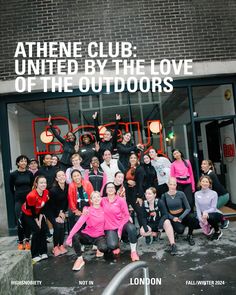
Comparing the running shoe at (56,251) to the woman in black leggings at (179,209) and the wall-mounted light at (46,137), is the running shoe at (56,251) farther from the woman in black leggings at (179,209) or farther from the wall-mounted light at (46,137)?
the wall-mounted light at (46,137)

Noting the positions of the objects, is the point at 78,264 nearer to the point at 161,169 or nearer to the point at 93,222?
the point at 93,222

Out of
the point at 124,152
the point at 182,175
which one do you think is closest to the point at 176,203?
the point at 182,175

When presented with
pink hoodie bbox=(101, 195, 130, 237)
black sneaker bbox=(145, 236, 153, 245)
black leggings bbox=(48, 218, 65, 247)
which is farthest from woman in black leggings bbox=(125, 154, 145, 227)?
black leggings bbox=(48, 218, 65, 247)

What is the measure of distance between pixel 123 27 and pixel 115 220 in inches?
205

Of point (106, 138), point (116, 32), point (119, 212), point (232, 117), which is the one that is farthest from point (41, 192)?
point (232, 117)

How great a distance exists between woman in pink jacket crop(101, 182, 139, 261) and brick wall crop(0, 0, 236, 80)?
4.20 meters

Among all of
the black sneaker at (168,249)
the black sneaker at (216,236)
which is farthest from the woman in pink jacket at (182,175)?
the black sneaker at (168,249)

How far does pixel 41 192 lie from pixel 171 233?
2639mm

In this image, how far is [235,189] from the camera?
9.25 metres

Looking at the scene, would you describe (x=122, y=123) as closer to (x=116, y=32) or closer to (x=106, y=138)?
(x=106, y=138)

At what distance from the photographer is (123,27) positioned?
815 centimetres

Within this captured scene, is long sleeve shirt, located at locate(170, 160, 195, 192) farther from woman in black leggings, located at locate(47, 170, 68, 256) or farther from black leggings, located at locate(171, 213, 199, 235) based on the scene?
woman in black leggings, located at locate(47, 170, 68, 256)

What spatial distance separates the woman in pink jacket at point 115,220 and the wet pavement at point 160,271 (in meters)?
0.40

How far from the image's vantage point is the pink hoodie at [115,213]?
18.8 ft
